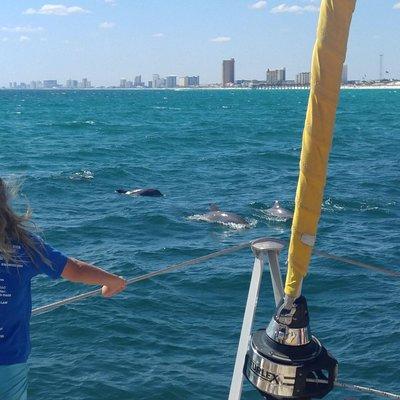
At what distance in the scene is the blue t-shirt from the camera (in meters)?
3.51

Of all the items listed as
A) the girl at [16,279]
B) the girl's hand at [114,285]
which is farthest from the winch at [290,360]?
the girl at [16,279]

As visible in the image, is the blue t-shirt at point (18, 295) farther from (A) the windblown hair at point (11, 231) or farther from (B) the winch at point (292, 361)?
(B) the winch at point (292, 361)

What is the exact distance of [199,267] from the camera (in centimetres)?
1716

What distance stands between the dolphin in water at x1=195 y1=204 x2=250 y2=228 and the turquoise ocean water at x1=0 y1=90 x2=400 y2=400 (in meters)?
0.51

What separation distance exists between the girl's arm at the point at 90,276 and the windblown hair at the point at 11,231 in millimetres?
229

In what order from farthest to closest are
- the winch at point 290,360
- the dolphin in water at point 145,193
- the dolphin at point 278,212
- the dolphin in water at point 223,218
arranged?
the dolphin in water at point 145,193 → the dolphin at point 278,212 → the dolphin in water at point 223,218 → the winch at point 290,360

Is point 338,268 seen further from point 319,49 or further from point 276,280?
point 319,49

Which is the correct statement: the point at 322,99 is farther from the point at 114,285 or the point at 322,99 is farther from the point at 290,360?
the point at 114,285

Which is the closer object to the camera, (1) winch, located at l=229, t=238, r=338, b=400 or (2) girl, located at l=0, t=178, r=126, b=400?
(1) winch, located at l=229, t=238, r=338, b=400

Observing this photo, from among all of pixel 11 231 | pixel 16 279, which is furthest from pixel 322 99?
pixel 16 279

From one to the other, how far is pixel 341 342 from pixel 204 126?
62.3 m

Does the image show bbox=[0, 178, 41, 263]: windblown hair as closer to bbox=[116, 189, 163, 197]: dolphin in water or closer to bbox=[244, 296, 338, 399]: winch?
bbox=[244, 296, 338, 399]: winch

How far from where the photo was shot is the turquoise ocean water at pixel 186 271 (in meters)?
11.1

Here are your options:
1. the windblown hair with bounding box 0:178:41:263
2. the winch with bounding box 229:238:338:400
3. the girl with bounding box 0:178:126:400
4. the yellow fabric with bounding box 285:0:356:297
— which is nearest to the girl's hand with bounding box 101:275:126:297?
the girl with bounding box 0:178:126:400
